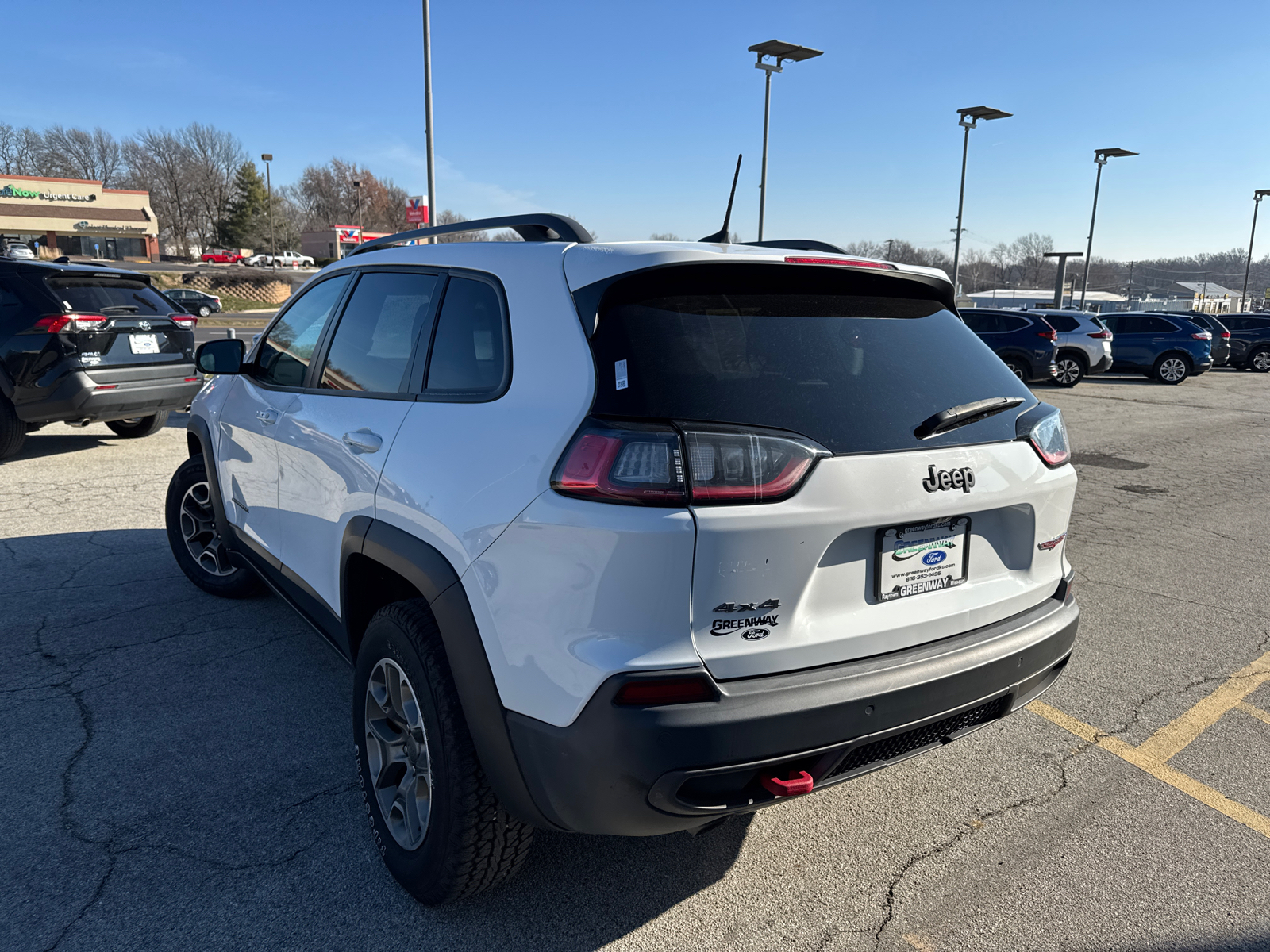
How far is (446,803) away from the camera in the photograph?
2143 mm

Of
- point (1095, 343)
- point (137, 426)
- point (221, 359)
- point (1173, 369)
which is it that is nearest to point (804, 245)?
point (221, 359)

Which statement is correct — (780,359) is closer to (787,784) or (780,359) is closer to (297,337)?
(787,784)

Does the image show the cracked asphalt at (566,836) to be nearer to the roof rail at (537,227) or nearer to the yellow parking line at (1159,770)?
the yellow parking line at (1159,770)

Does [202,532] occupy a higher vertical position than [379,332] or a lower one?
lower

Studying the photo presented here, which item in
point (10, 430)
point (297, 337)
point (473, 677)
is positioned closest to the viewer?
point (473, 677)

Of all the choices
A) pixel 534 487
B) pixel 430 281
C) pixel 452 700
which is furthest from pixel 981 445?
pixel 430 281

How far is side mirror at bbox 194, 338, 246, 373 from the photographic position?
3.77m

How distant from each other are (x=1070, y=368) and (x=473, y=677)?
2184 cm

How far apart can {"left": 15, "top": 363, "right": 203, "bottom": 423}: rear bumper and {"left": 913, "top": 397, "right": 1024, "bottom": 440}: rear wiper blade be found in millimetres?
6720

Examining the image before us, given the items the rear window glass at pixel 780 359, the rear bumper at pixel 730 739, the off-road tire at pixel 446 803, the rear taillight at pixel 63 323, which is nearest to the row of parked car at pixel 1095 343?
the rear taillight at pixel 63 323

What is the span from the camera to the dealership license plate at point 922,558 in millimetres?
2068

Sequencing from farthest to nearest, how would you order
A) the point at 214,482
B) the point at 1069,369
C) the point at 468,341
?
the point at 1069,369 → the point at 214,482 → the point at 468,341

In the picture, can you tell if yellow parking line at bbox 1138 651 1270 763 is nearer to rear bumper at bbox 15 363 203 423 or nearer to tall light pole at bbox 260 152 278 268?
rear bumper at bbox 15 363 203 423

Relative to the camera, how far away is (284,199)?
103625 millimetres
